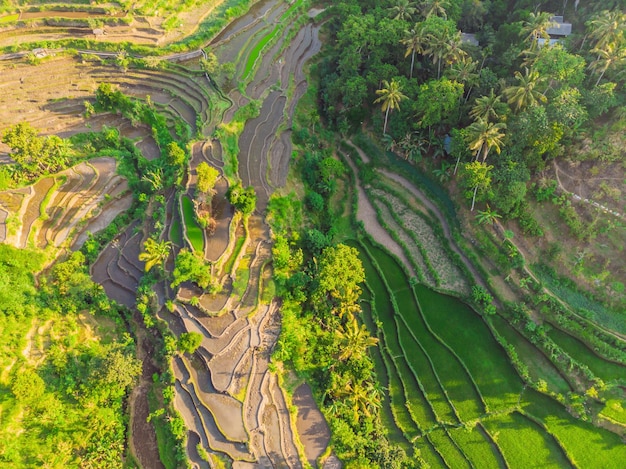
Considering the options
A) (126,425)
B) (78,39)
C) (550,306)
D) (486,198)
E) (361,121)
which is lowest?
(126,425)

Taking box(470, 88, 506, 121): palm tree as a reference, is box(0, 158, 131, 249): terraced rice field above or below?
below

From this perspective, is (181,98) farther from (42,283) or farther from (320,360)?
(320,360)

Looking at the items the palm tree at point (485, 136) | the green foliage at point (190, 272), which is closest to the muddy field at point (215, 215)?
the green foliage at point (190, 272)

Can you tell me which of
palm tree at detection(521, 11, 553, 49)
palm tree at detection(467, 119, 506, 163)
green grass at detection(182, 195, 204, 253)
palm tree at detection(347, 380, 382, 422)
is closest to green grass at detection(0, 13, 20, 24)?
green grass at detection(182, 195, 204, 253)

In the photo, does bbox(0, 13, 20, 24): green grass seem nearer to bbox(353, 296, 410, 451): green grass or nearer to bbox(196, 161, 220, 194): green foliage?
bbox(196, 161, 220, 194): green foliage

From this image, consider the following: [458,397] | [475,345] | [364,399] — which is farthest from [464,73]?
[364,399]

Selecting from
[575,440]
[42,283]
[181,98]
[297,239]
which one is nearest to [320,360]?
[297,239]

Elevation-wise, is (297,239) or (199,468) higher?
(297,239)
